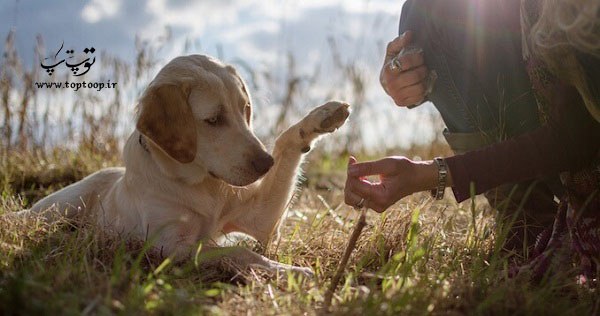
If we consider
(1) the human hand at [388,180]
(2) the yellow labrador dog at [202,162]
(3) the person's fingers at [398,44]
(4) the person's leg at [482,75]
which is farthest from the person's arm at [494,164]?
(3) the person's fingers at [398,44]

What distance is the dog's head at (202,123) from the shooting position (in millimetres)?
2469

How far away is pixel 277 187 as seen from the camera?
2.88 meters

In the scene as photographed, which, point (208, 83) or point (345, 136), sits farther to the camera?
point (345, 136)

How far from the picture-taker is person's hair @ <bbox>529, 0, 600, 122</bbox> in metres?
1.73

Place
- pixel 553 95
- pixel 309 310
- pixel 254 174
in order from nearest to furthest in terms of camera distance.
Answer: pixel 309 310 < pixel 553 95 < pixel 254 174

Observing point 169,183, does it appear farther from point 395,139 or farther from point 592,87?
point 395,139

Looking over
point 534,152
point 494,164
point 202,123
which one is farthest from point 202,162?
point 534,152

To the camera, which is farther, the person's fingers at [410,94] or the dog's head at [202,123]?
the person's fingers at [410,94]

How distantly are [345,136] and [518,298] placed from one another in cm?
453

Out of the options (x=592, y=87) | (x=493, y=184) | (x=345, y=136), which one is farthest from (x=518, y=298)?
(x=345, y=136)

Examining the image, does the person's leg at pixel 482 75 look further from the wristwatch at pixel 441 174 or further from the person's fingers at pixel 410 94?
the wristwatch at pixel 441 174

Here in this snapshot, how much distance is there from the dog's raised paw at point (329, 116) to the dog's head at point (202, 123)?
26 centimetres

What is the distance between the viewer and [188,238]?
2.52 metres

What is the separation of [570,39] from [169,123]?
1485 mm
